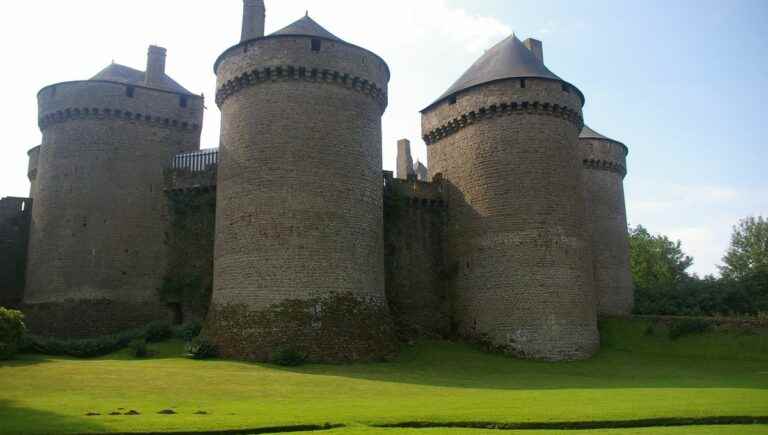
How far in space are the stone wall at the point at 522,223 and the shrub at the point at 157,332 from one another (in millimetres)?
10837

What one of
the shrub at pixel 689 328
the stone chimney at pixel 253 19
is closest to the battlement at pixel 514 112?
the stone chimney at pixel 253 19

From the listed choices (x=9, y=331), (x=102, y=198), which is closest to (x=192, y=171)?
(x=102, y=198)

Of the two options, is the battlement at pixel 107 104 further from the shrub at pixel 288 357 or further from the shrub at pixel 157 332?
the shrub at pixel 288 357

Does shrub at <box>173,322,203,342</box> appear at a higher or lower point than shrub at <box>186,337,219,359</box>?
higher

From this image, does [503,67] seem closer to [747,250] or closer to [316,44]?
[316,44]

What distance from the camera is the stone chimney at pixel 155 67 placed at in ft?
97.5

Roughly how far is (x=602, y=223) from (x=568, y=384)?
17.0 meters

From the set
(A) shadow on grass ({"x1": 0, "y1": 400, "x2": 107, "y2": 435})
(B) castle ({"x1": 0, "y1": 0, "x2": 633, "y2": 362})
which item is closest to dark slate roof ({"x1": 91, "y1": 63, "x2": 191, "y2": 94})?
(B) castle ({"x1": 0, "y1": 0, "x2": 633, "y2": 362})

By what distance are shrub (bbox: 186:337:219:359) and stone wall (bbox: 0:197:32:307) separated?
1033 centimetres

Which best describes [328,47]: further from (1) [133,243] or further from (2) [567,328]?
(2) [567,328]

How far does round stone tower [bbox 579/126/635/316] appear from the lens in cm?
3341

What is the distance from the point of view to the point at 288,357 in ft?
67.4

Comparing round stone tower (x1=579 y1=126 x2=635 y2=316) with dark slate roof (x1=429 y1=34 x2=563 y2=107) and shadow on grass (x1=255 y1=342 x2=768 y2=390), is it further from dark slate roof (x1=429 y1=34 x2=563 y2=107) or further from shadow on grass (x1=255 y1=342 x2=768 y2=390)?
shadow on grass (x1=255 y1=342 x2=768 y2=390)

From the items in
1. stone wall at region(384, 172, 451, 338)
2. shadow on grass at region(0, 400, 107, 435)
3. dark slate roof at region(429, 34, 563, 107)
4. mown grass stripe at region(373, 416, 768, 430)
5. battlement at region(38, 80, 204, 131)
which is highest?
dark slate roof at region(429, 34, 563, 107)
